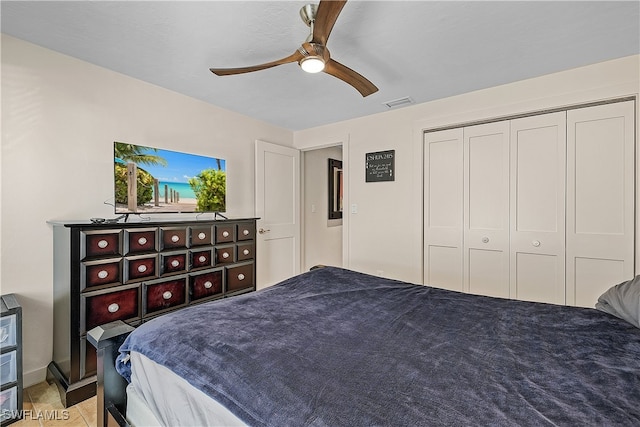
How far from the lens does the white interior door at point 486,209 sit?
2895 mm

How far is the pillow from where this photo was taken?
4.27 ft

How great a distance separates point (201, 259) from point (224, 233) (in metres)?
0.34

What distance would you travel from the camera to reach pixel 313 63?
1.74 meters

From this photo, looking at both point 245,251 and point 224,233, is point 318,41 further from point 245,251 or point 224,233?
point 245,251

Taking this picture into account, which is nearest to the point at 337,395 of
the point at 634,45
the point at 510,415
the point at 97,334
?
the point at 510,415

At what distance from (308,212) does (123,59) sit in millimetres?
2987

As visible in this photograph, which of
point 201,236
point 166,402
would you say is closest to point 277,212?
point 201,236

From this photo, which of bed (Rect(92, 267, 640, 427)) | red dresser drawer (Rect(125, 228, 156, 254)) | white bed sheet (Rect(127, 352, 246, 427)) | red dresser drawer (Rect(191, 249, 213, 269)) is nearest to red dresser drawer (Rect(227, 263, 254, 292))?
red dresser drawer (Rect(191, 249, 213, 269))

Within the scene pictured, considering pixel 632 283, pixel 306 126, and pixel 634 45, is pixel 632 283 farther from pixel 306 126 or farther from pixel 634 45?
pixel 306 126

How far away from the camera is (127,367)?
1284mm

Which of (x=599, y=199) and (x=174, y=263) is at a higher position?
(x=599, y=199)

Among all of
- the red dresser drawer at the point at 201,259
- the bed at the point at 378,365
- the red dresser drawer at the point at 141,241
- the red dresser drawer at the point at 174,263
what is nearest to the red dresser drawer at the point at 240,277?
the red dresser drawer at the point at 201,259

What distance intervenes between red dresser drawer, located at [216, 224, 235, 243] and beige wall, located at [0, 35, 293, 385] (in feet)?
2.86

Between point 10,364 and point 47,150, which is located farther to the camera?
point 47,150
